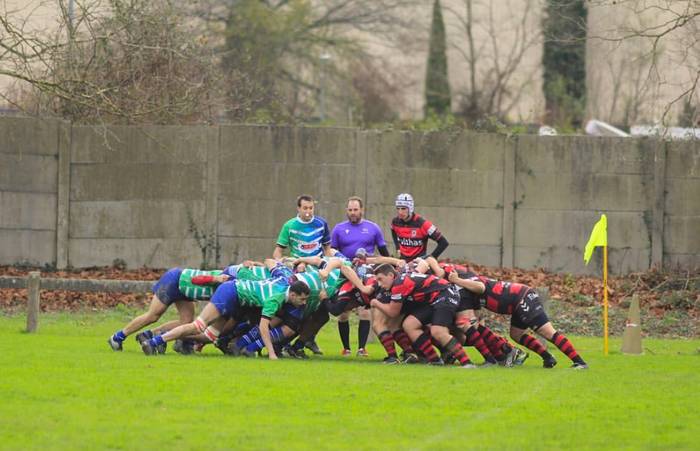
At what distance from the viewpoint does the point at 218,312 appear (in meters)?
17.0

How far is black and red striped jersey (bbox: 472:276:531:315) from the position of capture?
1694cm

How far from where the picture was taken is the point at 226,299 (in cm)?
1700

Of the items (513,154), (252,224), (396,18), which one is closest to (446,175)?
(513,154)

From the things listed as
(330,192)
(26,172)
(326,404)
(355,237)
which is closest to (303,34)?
(330,192)

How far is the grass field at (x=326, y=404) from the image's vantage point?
10.8 m

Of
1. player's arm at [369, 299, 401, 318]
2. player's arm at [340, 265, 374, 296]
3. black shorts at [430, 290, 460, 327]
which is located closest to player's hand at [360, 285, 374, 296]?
player's arm at [340, 265, 374, 296]

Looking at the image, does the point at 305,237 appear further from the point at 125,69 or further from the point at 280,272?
the point at 125,69

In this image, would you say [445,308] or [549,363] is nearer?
[445,308]

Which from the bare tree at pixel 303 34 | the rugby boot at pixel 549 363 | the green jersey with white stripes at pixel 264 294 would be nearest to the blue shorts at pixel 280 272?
the green jersey with white stripes at pixel 264 294

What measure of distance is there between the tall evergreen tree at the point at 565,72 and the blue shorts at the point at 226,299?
31.5 meters

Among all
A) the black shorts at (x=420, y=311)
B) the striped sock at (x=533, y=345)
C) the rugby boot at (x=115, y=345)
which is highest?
the black shorts at (x=420, y=311)

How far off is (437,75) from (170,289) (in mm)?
37611

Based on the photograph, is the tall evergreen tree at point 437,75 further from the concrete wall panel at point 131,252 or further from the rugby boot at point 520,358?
the rugby boot at point 520,358

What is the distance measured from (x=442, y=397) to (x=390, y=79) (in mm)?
40874
